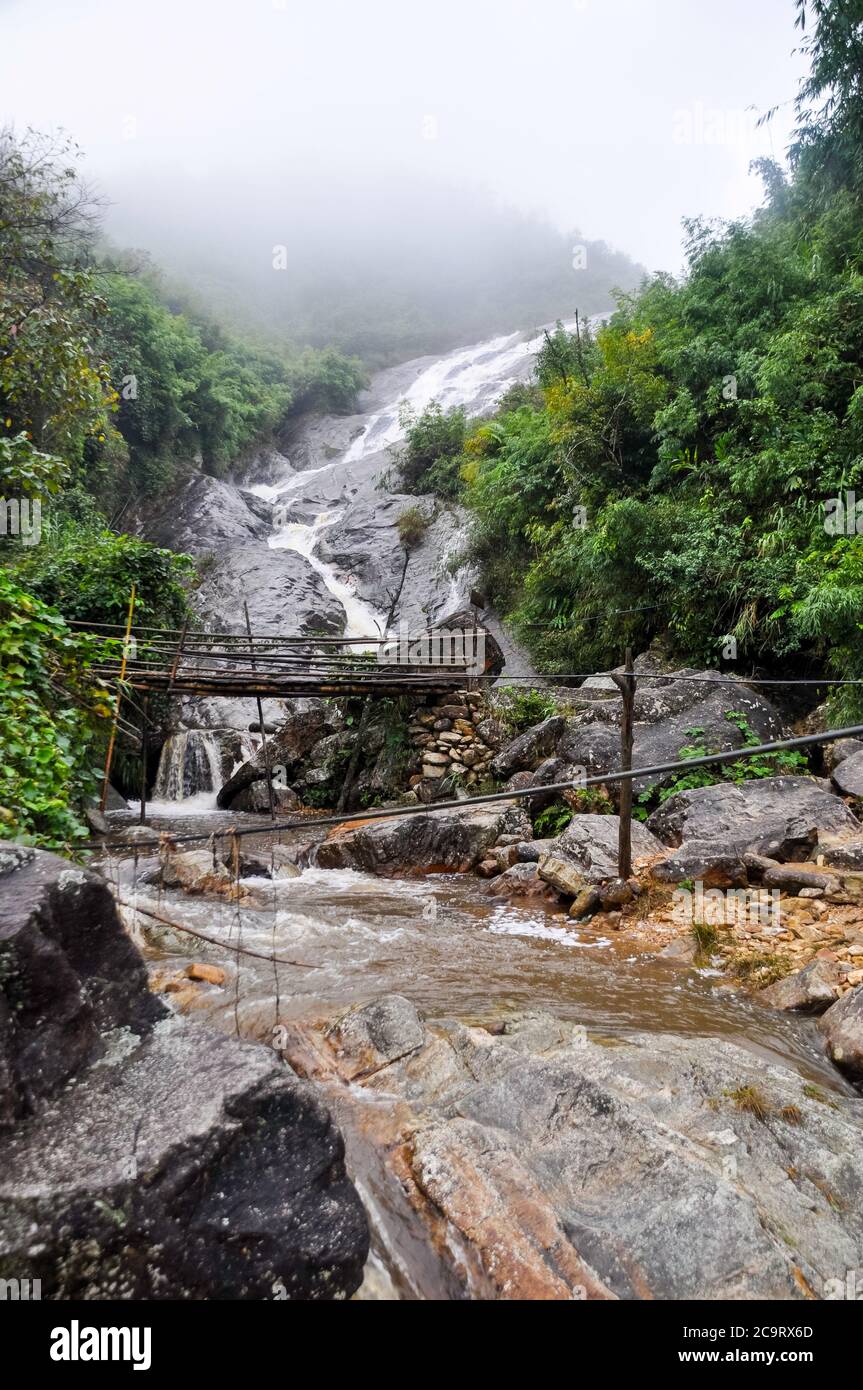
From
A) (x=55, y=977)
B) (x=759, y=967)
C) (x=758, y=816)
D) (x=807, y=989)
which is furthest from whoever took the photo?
Result: (x=758, y=816)

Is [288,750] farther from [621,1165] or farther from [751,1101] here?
[621,1165]

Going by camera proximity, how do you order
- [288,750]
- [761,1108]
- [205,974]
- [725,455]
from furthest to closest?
[288,750]
[725,455]
[205,974]
[761,1108]

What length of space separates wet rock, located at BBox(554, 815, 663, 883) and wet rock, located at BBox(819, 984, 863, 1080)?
2.86 metres

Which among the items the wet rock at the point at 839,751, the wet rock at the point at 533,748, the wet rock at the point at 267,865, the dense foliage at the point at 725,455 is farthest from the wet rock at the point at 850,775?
the wet rock at the point at 267,865

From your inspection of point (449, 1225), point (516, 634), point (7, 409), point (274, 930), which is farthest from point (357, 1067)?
point (7, 409)

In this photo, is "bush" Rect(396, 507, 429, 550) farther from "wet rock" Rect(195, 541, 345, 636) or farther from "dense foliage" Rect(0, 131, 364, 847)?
"dense foliage" Rect(0, 131, 364, 847)

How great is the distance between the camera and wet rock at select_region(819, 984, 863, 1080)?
3498 millimetres

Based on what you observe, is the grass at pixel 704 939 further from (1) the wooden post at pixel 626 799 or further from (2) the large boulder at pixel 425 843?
(2) the large boulder at pixel 425 843

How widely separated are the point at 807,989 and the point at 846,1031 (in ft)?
2.15

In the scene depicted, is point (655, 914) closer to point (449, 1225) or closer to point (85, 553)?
point (449, 1225)

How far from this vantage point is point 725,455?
38.5 feet

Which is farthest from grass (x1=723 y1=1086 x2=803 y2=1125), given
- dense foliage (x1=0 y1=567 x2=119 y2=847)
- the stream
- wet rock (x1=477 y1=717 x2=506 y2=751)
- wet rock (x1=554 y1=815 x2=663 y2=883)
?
wet rock (x1=477 y1=717 x2=506 y2=751)

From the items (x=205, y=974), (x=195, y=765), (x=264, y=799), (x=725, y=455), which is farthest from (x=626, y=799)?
(x=195, y=765)

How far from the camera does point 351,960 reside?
529 cm
